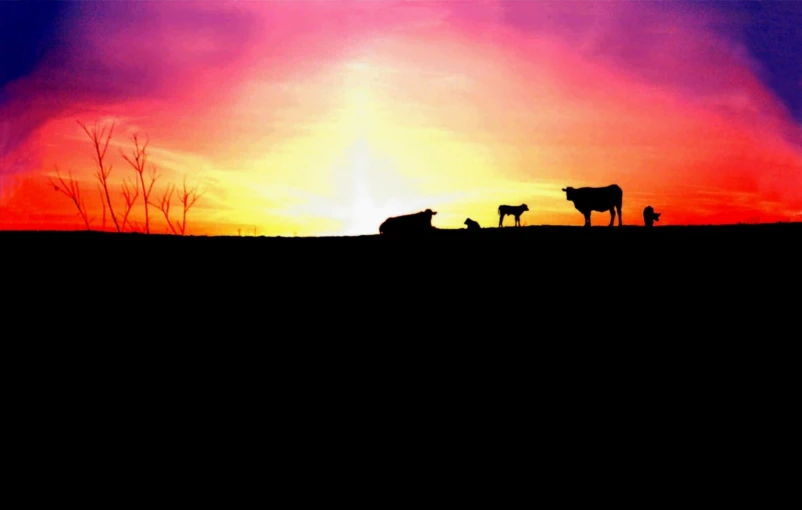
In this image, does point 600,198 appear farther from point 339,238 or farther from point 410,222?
point 339,238

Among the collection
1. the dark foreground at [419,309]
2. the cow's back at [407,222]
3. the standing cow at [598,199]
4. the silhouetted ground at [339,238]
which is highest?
the standing cow at [598,199]

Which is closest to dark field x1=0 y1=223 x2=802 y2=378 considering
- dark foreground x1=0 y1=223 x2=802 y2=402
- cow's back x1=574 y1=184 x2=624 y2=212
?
dark foreground x1=0 y1=223 x2=802 y2=402

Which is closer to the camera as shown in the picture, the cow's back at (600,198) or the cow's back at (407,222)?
the cow's back at (407,222)

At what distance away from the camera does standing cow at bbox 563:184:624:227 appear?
22891 mm

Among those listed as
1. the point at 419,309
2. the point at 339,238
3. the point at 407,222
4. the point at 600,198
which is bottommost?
the point at 419,309

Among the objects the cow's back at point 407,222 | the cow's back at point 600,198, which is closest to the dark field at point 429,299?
the cow's back at point 407,222

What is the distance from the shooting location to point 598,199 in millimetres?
22906

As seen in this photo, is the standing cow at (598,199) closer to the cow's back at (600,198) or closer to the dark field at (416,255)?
the cow's back at (600,198)

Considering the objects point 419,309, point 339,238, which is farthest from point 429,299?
point 339,238

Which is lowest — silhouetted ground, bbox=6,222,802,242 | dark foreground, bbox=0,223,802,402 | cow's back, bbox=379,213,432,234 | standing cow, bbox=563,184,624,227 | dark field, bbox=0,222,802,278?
dark foreground, bbox=0,223,802,402

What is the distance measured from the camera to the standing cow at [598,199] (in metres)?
22.9

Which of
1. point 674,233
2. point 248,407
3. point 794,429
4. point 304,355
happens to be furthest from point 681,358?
point 674,233

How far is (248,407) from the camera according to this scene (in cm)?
600

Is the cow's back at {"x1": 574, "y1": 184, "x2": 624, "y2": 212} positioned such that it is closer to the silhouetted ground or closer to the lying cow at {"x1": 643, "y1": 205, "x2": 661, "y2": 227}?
the lying cow at {"x1": 643, "y1": 205, "x2": 661, "y2": 227}
